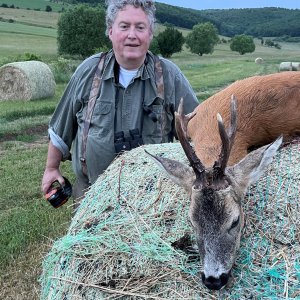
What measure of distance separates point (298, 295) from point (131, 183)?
1.62m

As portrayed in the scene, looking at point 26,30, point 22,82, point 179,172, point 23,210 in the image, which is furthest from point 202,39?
point 179,172

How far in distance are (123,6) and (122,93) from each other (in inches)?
28.9

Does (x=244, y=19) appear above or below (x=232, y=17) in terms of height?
above

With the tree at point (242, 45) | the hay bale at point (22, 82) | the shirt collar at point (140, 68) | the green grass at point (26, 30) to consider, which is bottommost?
the tree at point (242, 45)

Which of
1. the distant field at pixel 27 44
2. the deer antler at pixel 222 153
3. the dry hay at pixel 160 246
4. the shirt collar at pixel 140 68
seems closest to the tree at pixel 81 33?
the distant field at pixel 27 44

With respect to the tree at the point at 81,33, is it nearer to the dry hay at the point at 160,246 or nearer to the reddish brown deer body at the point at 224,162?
the reddish brown deer body at the point at 224,162

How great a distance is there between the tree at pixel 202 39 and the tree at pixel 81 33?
88.5 feet

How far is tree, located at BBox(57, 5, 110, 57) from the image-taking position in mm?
47500

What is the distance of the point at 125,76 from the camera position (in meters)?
5.19

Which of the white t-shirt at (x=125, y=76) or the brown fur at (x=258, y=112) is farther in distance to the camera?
the white t-shirt at (x=125, y=76)

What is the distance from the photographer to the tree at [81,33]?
47.5 metres

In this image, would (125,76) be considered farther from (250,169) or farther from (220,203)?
(220,203)

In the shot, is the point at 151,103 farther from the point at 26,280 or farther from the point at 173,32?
the point at 173,32

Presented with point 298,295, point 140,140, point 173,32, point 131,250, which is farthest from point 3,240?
point 173,32
